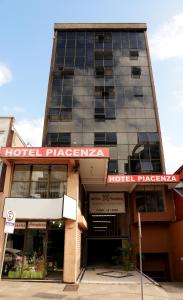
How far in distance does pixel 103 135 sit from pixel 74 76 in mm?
10944

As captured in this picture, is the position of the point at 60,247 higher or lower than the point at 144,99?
lower

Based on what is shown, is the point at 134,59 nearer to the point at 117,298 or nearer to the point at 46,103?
the point at 46,103

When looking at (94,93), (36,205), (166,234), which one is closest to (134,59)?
(94,93)

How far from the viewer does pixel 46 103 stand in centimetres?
3362

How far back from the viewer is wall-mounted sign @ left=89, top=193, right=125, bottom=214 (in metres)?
24.8

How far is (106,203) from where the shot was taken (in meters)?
25.0

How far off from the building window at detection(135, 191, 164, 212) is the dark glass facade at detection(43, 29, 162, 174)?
534 centimetres

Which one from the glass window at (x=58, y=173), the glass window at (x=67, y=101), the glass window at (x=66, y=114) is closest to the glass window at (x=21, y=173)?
the glass window at (x=58, y=173)

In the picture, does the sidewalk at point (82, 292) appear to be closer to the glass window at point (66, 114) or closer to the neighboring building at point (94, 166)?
the neighboring building at point (94, 166)

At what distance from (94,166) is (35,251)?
265 inches

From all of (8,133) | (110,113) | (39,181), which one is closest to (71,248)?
(39,181)

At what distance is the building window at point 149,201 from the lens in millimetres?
23808

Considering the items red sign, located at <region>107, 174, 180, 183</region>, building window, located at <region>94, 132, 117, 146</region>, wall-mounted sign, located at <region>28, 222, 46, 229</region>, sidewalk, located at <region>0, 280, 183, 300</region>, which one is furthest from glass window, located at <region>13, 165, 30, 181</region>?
building window, located at <region>94, 132, 117, 146</region>

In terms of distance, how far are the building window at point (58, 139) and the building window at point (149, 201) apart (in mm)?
11669
